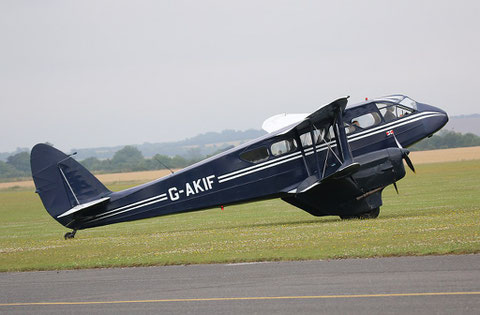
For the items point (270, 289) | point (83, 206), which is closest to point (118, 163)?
point (83, 206)

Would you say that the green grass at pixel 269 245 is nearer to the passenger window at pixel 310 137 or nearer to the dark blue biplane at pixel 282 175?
the dark blue biplane at pixel 282 175

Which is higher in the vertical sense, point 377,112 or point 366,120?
point 377,112

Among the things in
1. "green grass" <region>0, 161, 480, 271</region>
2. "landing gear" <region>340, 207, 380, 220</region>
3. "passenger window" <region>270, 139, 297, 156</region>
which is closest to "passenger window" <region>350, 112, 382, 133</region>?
"passenger window" <region>270, 139, 297, 156</region>

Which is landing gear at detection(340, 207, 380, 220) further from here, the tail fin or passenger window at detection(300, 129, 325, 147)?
the tail fin

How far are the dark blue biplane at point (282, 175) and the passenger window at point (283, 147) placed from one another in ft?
0.10

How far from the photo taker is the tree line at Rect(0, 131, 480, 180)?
11688 cm

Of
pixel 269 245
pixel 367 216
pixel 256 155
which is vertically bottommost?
pixel 367 216

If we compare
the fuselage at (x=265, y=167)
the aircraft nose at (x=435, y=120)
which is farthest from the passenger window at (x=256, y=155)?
the aircraft nose at (x=435, y=120)

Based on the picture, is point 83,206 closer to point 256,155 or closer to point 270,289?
point 256,155

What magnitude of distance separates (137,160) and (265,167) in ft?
445

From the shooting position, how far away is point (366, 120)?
21.2 m

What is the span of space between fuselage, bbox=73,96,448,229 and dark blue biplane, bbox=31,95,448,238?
0.03 m

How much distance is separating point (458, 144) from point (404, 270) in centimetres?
11181

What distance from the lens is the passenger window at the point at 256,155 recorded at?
21062 mm
